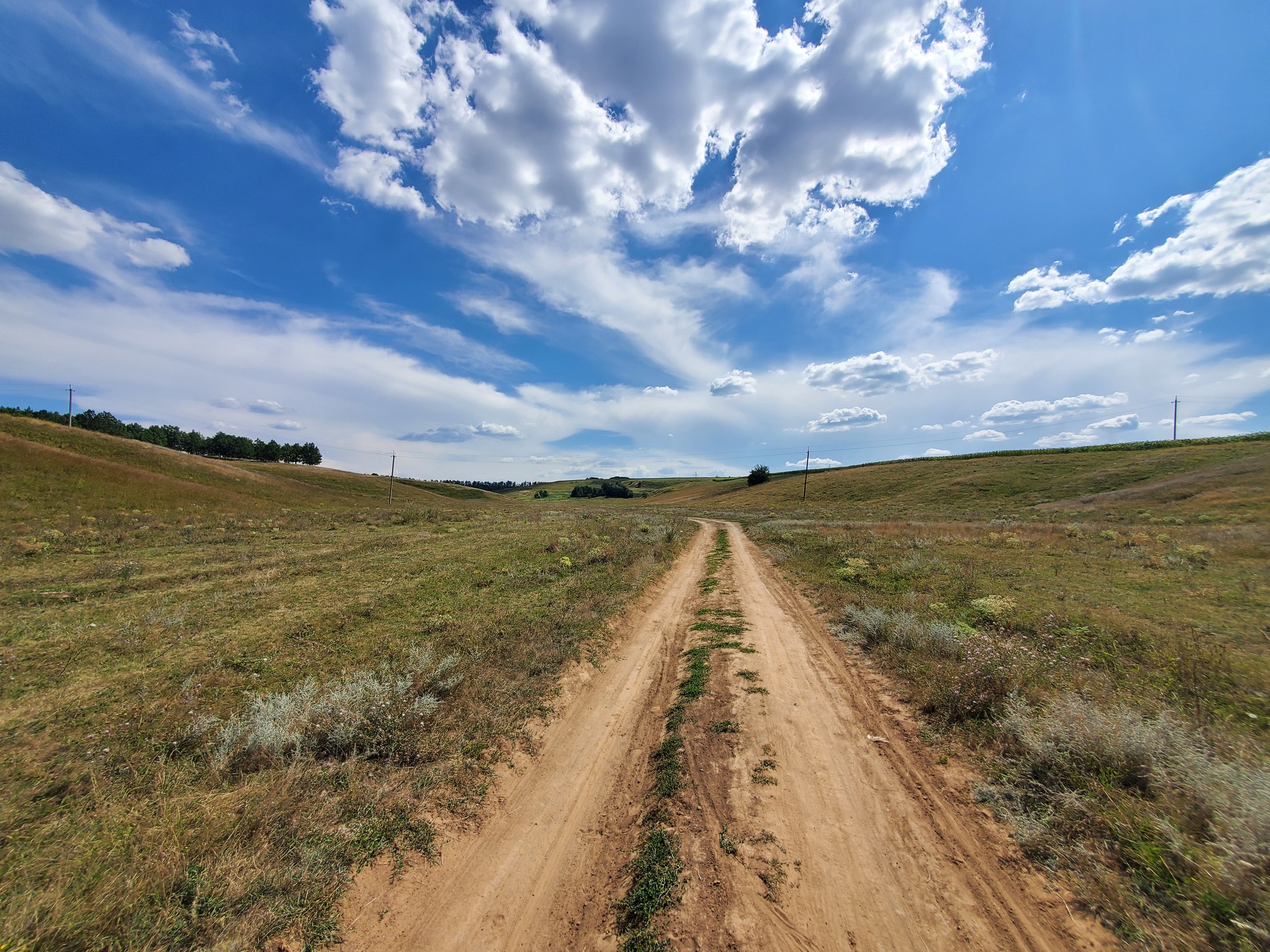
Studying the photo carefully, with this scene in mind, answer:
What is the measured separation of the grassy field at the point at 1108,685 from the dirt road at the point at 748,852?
28.8 inches

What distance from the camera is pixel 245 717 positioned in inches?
263

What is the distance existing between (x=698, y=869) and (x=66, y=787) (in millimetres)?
7825

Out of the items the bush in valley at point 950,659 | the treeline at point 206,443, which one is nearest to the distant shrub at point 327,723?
the bush in valley at point 950,659

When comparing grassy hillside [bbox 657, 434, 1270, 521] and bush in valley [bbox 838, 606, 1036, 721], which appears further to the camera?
grassy hillside [bbox 657, 434, 1270, 521]

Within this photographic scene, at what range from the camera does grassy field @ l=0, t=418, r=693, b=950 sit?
3939 mm

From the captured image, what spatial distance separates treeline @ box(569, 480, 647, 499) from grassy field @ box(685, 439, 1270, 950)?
120387mm

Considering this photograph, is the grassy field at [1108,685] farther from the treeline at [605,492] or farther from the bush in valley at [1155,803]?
the treeline at [605,492]

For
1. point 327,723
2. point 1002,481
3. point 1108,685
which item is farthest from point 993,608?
point 1002,481

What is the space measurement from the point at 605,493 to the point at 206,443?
108 meters

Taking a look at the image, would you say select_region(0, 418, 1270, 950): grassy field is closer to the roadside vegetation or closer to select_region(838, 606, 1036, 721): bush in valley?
select_region(838, 606, 1036, 721): bush in valley

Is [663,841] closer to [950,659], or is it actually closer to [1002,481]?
[950,659]

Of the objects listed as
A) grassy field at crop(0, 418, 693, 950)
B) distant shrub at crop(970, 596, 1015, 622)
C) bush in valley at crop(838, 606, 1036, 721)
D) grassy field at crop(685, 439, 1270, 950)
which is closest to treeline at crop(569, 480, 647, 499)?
grassy field at crop(685, 439, 1270, 950)

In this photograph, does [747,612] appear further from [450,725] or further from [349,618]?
[349,618]

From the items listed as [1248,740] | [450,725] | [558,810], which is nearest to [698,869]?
[558,810]
